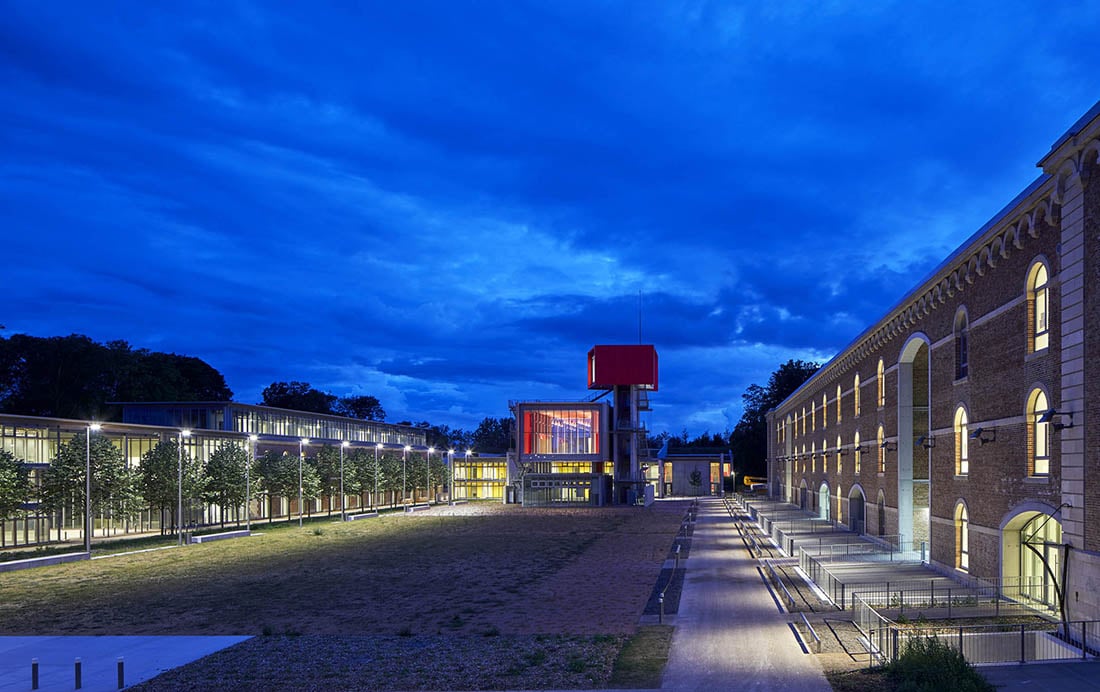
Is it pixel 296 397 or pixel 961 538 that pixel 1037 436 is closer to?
pixel 961 538

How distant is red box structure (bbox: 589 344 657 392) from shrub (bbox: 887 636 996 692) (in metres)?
88.6

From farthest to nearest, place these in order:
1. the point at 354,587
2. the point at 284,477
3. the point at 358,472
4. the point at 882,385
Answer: the point at 358,472
the point at 284,477
the point at 882,385
the point at 354,587

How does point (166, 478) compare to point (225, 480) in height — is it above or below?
above

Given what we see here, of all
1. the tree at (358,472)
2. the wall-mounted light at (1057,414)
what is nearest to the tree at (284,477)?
the tree at (358,472)

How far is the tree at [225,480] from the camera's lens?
6150 cm

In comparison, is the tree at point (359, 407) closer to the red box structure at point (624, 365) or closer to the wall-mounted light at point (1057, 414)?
the red box structure at point (624, 365)

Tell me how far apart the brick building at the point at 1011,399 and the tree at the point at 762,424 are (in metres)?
107

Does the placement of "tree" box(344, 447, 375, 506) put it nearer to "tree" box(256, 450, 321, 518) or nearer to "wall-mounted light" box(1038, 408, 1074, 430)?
"tree" box(256, 450, 321, 518)

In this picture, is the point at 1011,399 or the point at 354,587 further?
the point at 354,587

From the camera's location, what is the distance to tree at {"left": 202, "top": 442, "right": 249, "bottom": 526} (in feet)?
202

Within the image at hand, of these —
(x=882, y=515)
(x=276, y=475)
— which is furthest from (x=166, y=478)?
(x=882, y=515)

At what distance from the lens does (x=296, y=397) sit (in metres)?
158

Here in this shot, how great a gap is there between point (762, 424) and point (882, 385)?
112562 mm

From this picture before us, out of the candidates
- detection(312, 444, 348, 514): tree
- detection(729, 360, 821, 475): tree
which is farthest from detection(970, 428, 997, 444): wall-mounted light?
detection(729, 360, 821, 475): tree
